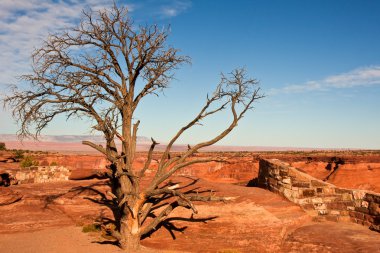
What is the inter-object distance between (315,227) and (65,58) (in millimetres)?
11174

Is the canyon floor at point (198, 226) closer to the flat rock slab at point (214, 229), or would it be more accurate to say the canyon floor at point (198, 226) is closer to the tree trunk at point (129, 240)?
the flat rock slab at point (214, 229)

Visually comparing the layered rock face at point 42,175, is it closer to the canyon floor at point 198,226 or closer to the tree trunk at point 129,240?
the canyon floor at point 198,226

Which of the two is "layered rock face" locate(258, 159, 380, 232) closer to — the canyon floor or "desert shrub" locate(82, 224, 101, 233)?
the canyon floor

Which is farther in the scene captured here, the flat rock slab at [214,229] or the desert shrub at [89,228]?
the desert shrub at [89,228]

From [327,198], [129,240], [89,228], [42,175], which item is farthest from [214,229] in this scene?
[42,175]

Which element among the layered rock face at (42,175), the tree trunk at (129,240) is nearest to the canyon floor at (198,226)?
the tree trunk at (129,240)

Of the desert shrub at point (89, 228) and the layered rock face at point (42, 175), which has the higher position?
the layered rock face at point (42, 175)

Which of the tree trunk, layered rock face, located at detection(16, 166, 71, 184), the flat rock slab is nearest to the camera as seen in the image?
the flat rock slab

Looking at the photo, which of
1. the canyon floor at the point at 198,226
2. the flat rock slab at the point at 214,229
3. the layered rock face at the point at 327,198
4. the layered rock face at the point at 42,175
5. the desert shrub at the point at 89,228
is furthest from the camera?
the layered rock face at the point at 42,175

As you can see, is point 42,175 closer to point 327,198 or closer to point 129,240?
point 129,240

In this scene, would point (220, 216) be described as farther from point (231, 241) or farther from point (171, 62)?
point (171, 62)

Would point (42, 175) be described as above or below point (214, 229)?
above

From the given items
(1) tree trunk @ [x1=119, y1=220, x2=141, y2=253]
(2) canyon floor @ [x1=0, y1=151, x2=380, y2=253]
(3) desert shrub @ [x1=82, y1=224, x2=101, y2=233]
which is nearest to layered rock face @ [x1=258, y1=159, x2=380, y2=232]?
(2) canyon floor @ [x1=0, y1=151, x2=380, y2=253]

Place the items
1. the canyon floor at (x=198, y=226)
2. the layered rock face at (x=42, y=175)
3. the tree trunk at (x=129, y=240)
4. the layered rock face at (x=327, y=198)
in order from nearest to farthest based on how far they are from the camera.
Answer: the canyon floor at (x=198, y=226)
the tree trunk at (x=129, y=240)
the layered rock face at (x=327, y=198)
the layered rock face at (x=42, y=175)
